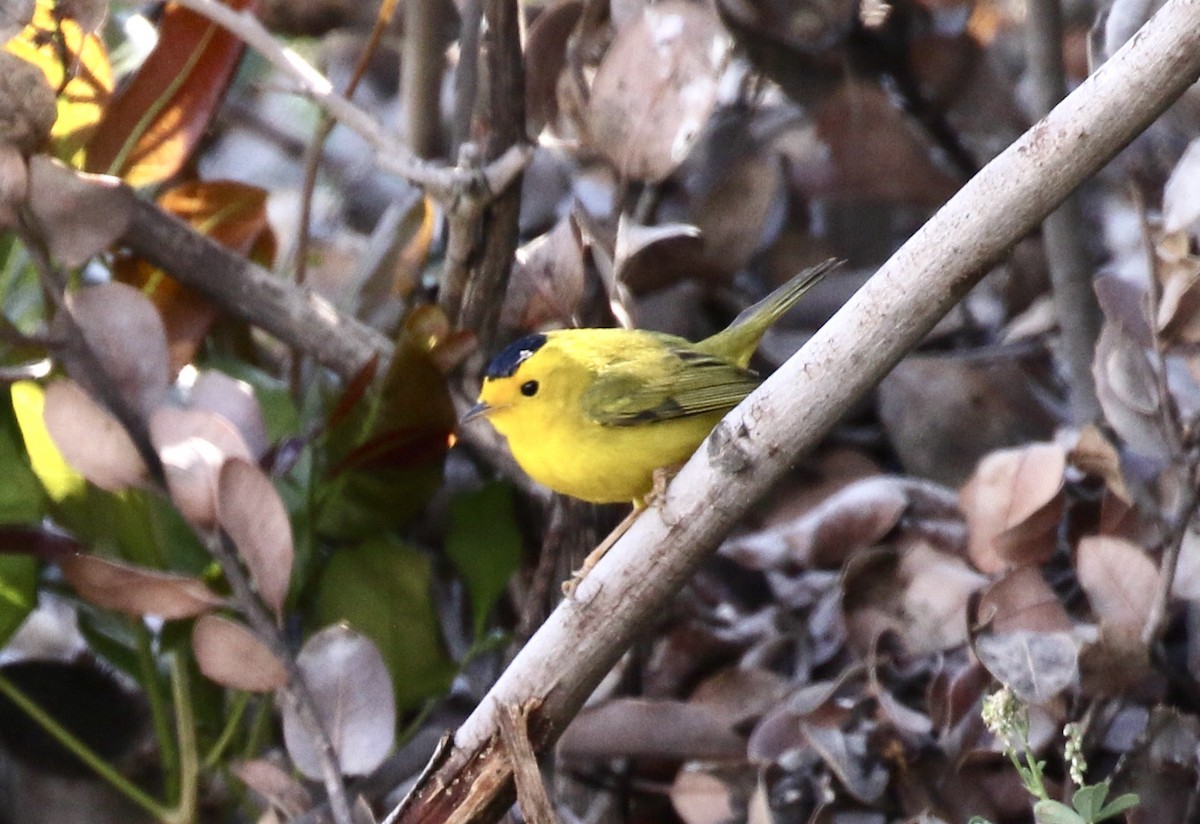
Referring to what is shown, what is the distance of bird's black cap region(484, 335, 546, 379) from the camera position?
146 cm

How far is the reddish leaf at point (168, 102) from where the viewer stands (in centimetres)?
157

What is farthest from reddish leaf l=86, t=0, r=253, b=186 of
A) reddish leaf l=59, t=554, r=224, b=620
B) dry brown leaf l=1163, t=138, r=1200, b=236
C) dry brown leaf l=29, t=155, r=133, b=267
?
dry brown leaf l=1163, t=138, r=1200, b=236

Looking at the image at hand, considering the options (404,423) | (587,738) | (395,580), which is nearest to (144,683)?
(395,580)

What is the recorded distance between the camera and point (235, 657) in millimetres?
1286

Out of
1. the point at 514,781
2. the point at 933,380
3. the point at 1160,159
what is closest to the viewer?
the point at 514,781

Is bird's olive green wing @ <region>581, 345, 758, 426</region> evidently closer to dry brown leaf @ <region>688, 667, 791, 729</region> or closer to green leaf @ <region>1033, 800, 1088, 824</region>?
dry brown leaf @ <region>688, 667, 791, 729</region>

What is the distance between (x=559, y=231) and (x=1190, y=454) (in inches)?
27.9

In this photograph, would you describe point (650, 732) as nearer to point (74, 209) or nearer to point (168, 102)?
point (74, 209)

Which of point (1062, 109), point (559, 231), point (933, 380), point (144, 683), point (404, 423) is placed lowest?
point (144, 683)

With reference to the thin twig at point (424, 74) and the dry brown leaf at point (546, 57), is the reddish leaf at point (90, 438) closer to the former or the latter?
the dry brown leaf at point (546, 57)

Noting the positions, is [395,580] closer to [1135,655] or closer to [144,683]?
[144,683]

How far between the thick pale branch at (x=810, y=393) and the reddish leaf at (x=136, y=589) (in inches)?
12.5

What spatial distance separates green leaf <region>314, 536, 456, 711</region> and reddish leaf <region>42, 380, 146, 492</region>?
33cm

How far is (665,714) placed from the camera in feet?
4.54
